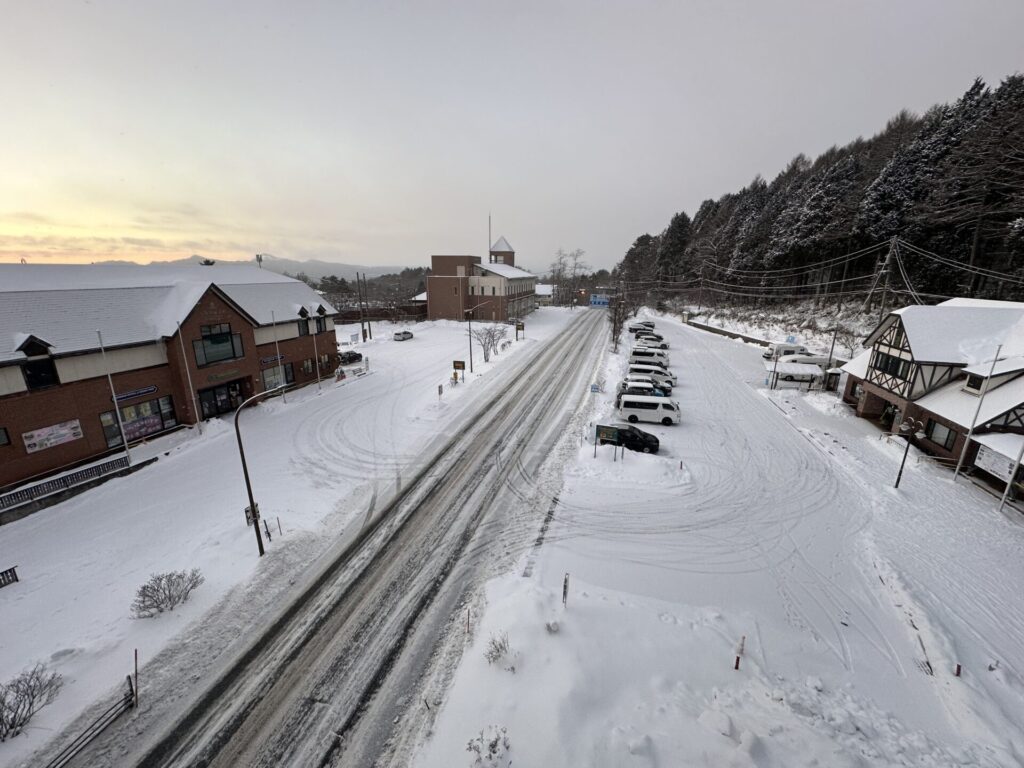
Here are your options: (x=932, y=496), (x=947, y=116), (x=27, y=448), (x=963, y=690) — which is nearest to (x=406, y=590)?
(x=963, y=690)

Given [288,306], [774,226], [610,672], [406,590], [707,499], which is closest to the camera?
[610,672]

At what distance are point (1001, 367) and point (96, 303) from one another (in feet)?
138

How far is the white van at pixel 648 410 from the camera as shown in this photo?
2292 cm

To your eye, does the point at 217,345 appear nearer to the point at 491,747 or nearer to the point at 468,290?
the point at 491,747

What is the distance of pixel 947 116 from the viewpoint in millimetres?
36469

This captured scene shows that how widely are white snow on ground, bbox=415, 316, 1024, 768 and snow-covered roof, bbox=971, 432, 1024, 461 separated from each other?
198 centimetres

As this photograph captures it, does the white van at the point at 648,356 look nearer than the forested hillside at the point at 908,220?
No

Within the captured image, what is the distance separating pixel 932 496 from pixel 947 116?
4185 cm

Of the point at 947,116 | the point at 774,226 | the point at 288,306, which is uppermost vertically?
the point at 947,116

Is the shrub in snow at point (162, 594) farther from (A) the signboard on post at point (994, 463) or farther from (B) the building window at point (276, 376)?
(A) the signboard on post at point (994, 463)

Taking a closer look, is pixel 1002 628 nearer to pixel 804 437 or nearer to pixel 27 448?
pixel 804 437

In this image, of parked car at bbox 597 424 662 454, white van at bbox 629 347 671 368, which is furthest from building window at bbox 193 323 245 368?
white van at bbox 629 347 671 368

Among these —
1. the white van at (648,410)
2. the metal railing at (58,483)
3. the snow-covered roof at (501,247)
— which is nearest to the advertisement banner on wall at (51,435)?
the metal railing at (58,483)

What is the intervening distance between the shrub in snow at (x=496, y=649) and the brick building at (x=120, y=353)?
2109 centimetres
